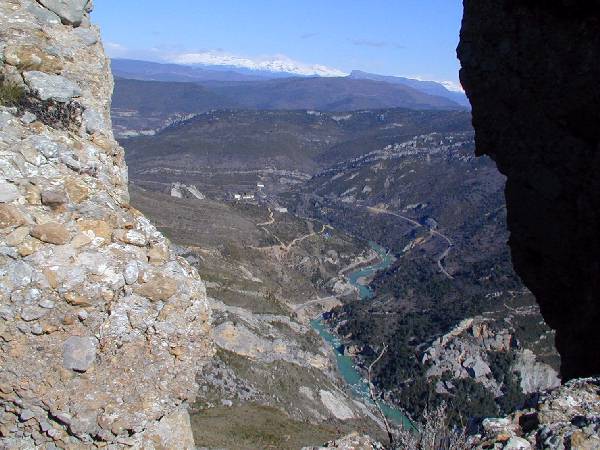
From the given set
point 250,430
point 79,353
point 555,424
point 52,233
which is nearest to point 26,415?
point 79,353

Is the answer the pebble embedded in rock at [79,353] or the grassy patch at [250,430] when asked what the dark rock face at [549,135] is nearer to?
the pebble embedded in rock at [79,353]

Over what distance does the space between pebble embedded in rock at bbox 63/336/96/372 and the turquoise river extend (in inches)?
1021

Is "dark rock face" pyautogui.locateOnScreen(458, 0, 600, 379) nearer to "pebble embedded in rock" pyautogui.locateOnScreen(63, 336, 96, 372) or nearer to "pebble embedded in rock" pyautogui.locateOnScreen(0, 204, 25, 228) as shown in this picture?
"pebble embedded in rock" pyautogui.locateOnScreen(63, 336, 96, 372)

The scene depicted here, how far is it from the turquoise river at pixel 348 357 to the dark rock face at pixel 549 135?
54.8ft

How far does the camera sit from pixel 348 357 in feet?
252

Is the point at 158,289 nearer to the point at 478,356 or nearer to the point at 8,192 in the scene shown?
the point at 8,192

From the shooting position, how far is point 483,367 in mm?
67875

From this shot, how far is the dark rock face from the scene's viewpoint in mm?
13273

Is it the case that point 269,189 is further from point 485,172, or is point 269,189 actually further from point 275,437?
point 275,437

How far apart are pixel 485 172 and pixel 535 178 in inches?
5336

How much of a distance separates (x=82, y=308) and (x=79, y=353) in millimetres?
549

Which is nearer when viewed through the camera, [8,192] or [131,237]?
[8,192]

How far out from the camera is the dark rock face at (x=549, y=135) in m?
13.3

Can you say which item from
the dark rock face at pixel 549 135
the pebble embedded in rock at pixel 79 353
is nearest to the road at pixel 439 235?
the dark rock face at pixel 549 135
